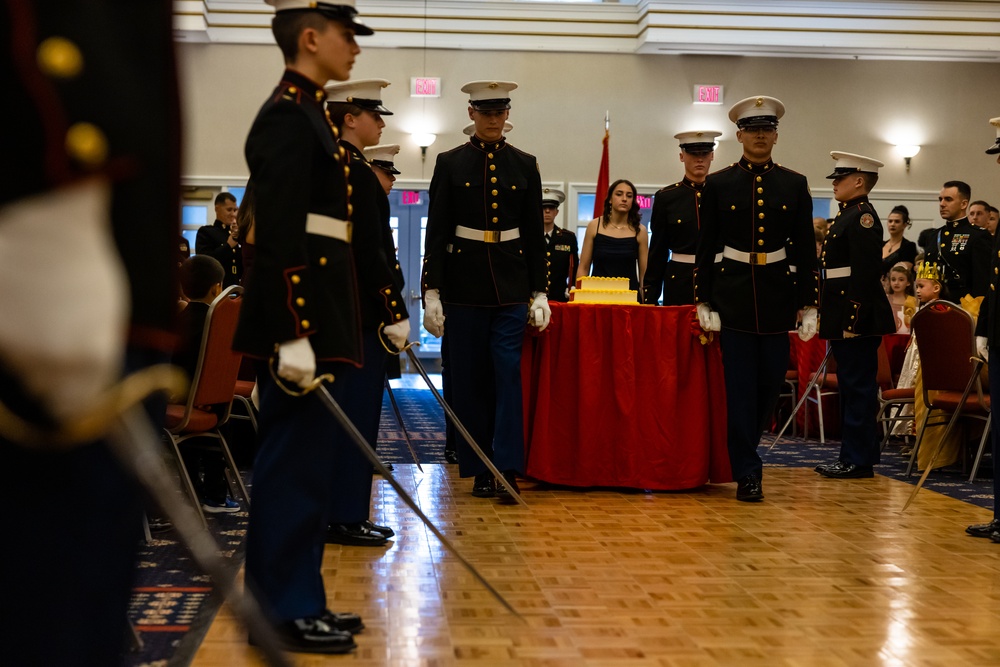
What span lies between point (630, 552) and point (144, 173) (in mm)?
2838

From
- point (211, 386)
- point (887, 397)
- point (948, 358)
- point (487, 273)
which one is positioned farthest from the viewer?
point (887, 397)

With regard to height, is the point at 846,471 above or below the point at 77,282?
below

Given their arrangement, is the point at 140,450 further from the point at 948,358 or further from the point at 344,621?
the point at 948,358

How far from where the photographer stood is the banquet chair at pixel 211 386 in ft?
11.2

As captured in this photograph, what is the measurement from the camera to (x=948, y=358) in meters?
5.34

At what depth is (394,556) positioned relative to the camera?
345 cm

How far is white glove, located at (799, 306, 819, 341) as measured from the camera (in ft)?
15.4

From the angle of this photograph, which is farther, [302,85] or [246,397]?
[246,397]

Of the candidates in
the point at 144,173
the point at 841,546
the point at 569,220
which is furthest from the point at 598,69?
the point at 144,173

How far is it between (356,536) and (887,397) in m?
3.91

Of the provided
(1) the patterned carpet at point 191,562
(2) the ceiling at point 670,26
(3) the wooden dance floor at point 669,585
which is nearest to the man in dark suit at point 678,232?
(1) the patterned carpet at point 191,562

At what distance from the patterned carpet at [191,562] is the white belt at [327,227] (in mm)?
982

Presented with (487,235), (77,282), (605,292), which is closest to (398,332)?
(487,235)

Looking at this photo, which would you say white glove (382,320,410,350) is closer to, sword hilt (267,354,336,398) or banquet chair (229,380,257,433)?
sword hilt (267,354,336,398)
